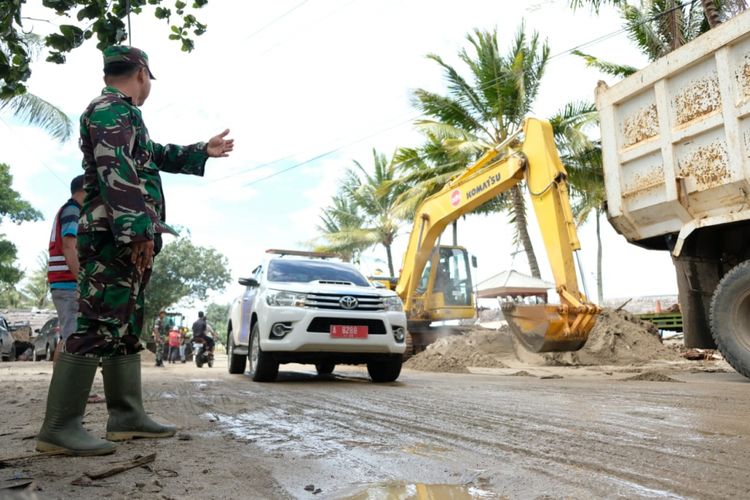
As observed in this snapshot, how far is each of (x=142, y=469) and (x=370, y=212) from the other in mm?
30808

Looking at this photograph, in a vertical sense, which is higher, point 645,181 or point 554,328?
point 645,181

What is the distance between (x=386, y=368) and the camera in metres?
7.26

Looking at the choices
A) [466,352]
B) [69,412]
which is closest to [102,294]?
[69,412]

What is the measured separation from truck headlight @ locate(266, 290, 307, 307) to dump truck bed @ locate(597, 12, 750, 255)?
3.90 m

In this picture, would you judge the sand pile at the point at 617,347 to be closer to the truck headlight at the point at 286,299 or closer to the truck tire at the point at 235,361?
the truck tire at the point at 235,361

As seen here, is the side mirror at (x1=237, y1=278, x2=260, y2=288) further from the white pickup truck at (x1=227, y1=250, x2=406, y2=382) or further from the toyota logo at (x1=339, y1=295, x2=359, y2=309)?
the toyota logo at (x1=339, y1=295, x2=359, y2=309)

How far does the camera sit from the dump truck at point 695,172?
5902 millimetres

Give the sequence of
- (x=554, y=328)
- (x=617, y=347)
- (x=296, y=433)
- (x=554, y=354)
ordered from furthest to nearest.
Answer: (x=617, y=347), (x=554, y=354), (x=554, y=328), (x=296, y=433)

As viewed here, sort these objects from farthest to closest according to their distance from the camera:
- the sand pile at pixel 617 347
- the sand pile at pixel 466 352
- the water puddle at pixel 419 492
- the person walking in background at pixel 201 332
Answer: the person walking in background at pixel 201 332 → the sand pile at pixel 466 352 → the sand pile at pixel 617 347 → the water puddle at pixel 419 492

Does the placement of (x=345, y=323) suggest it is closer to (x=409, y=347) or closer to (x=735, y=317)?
(x=735, y=317)

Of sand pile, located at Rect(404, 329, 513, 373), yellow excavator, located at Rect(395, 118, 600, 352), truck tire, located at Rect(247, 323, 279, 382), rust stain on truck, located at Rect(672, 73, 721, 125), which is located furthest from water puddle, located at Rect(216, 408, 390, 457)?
sand pile, located at Rect(404, 329, 513, 373)

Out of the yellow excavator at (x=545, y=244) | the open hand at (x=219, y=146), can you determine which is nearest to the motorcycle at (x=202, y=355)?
the yellow excavator at (x=545, y=244)

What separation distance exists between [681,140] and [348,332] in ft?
14.0

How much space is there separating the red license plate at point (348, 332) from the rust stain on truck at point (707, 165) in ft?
12.9
